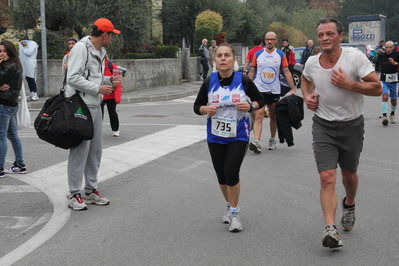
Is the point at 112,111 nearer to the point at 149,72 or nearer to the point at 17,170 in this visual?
the point at 17,170

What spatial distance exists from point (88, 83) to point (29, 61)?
11.9 metres

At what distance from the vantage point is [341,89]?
4.98 m

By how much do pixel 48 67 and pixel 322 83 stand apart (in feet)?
49.2

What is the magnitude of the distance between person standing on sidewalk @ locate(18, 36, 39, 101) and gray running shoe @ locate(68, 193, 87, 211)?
38.6 feet

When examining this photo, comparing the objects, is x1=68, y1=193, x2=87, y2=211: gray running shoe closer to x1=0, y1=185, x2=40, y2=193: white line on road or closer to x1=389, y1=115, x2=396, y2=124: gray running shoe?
x1=0, y1=185, x2=40, y2=193: white line on road

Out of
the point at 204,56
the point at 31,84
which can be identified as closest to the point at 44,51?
the point at 31,84

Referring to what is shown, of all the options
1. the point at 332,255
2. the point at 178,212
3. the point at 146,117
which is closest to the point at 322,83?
the point at 332,255

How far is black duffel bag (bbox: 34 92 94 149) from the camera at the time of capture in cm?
593

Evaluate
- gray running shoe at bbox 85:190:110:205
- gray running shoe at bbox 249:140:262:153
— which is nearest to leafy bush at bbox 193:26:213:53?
gray running shoe at bbox 249:140:262:153

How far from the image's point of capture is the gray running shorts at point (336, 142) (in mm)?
5051

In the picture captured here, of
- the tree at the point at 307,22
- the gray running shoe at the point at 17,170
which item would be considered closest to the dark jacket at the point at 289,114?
the gray running shoe at the point at 17,170

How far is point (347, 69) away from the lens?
493 centimetres

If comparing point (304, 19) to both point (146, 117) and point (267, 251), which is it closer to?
point (146, 117)

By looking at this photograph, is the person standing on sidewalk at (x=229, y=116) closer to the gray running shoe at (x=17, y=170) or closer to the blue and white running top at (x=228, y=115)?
the blue and white running top at (x=228, y=115)
